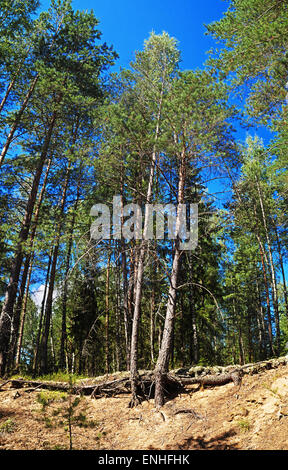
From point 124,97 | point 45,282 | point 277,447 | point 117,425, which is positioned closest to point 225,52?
point 124,97

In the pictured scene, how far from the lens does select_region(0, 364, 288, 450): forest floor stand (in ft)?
17.3

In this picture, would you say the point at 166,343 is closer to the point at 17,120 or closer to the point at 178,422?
the point at 178,422

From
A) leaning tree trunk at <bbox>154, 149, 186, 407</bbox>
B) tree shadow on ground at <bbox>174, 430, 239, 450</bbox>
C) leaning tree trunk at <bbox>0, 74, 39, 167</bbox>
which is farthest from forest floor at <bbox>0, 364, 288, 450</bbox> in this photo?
leaning tree trunk at <bbox>0, 74, 39, 167</bbox>

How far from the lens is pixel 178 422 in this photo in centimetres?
634

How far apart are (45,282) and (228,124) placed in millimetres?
12789

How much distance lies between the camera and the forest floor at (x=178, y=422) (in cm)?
526

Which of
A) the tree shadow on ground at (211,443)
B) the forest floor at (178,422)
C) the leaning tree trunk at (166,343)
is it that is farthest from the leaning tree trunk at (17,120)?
the tree shadow on ground at (211,443)

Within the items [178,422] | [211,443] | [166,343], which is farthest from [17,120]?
[211,443]

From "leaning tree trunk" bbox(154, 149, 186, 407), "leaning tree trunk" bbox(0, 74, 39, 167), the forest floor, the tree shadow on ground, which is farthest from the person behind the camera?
"leaning tree trunk" bbox(0, 74, 39, 167)

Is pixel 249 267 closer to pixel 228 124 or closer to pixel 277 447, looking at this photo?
pixel 228 124

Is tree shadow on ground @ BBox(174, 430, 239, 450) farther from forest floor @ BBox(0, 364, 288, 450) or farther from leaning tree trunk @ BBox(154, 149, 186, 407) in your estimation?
leaning tree trunk @ BBox(154, 149, 186, 407)

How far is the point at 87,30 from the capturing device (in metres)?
11.4

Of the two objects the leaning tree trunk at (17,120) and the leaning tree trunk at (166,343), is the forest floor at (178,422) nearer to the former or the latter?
the leaning tree trunk at (166,343)

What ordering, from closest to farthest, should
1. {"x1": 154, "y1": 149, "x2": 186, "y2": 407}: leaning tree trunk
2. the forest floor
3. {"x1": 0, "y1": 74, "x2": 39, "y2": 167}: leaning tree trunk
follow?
the forest floor, {"x1": 154, "y1": 149, "x2": 186, "y2": 407}: leaning tree trunk, {"x1": 0, "y1": 74, "x2": 39, "y2": 167}: leaning tree trunk
